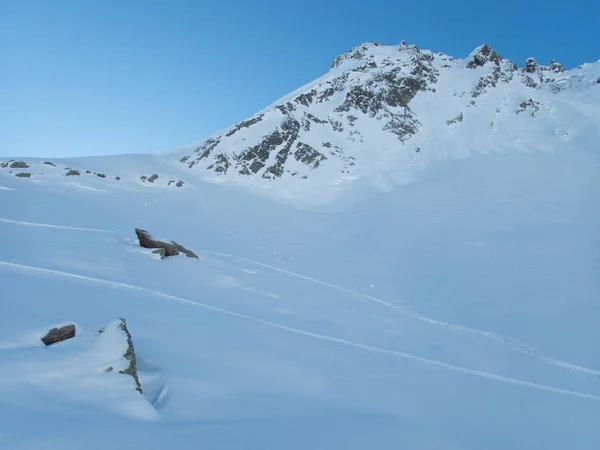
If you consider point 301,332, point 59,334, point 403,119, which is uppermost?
point 403,119

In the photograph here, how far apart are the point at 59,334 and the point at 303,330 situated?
5.22m

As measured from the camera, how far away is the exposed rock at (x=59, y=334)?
5.21 meters

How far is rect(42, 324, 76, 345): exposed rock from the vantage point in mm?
5211

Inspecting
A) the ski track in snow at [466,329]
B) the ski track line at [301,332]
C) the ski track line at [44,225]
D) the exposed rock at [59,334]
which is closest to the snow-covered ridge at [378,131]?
the ski track line at [44,225]

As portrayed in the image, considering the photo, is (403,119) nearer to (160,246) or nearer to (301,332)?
(160,246)

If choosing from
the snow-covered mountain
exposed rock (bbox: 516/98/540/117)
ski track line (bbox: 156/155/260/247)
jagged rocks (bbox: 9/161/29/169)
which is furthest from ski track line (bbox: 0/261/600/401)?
exposed rock (bbox: 516/98/540/117)

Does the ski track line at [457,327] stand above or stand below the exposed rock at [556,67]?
below

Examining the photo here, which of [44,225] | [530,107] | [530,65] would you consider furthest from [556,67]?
[44,225]

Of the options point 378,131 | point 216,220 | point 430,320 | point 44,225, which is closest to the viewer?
point 430,320

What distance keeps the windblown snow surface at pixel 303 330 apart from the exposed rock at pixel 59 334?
0.19 m

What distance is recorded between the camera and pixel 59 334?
17.4ft

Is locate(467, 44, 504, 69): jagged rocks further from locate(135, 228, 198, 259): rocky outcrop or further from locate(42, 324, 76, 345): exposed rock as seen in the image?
locate(42, 324, 76, 345): exposed rock

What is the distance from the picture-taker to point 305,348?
7879 millimetres

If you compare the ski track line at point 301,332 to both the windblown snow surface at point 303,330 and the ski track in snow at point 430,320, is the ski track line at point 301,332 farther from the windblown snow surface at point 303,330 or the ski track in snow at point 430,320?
the ski track in snow at point 430,320
